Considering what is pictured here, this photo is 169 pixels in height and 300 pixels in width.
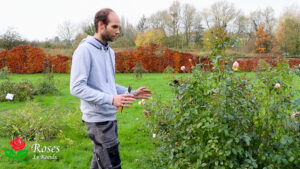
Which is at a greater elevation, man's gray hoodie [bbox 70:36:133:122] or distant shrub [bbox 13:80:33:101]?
man's gray hoodie [bbox 70:36:133:122]

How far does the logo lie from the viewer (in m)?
3.81

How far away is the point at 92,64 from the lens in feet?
7.02

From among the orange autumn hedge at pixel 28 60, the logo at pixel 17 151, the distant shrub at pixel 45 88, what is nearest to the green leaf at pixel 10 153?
the logo at pixel 17 151

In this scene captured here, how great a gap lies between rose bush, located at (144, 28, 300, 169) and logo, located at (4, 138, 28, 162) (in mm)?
2533

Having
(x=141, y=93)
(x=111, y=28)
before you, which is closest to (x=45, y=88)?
(x=141, y=93)

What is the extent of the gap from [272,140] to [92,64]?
1646 millimetres

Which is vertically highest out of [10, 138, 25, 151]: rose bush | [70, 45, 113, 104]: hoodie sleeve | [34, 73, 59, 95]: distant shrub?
[70, 45, 113, 104]: hoodie sleeve

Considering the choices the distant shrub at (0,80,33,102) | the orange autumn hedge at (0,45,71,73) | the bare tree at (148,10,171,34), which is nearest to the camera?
the distant shrub at (0,80,33,102)

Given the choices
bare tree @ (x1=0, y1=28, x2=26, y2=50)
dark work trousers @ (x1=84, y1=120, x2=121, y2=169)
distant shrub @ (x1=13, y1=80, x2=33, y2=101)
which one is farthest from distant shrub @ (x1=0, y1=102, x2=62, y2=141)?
bare tree @ (x1=0, y1=28, x2=26, y2=50)

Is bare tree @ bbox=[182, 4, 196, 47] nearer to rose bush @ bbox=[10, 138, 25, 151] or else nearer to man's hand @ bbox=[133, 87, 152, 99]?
rose bush @ bbox=[10, 138, 25, 151]

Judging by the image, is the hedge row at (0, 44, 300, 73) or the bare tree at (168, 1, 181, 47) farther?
the bare tree at (168, 1, 181, 47)

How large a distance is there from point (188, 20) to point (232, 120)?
3946 cm

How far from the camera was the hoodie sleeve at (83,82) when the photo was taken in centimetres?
196

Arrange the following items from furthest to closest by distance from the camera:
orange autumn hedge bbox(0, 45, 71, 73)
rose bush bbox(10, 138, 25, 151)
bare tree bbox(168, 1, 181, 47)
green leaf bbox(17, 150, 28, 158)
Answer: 1. bare tree bbox(168, 1, 181, 47)
2. orange autumn hedge bbox(0, 45, 71, 73)
3. rose bush bbox(10, 138, 25, 151)
4. green leaf bbox(17, 150, 28, 158)
